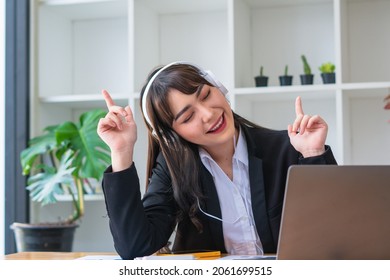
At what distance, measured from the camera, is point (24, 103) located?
343cm

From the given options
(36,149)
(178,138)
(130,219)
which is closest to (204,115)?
(178,138)

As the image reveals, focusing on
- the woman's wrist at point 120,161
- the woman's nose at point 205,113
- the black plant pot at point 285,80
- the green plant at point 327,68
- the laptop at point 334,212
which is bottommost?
the laptop at point 334,212

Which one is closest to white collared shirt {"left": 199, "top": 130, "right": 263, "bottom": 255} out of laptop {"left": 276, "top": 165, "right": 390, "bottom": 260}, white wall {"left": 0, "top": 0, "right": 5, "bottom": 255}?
laptop {"left": 276, "top": 165, "right": 390, "bottom": 260}

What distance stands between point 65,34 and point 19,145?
70 centimetres

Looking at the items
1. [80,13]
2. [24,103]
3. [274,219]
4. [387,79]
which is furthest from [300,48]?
[274,219]

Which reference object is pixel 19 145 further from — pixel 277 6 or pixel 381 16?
pixel 381 16

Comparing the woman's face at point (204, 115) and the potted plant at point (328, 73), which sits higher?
the potted plant at point (328, 73)

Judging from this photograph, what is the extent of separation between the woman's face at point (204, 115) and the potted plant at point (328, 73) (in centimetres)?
130

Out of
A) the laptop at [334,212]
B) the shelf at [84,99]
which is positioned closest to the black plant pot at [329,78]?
the shelf at [84,99]

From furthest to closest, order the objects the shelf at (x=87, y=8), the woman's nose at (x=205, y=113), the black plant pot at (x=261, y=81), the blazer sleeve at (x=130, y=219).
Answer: the shelf at (x=87, y=8) < the black plant pot at (x=261, y=81) < the woman's nose at (x=205, y=113) < the blazer sleeve at (x=130, y=219)

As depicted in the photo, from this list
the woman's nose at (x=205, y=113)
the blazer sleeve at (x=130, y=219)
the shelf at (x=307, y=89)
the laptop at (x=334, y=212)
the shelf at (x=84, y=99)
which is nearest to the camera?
the laptop at (x=334, y=212)

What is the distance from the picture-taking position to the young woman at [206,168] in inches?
74.1

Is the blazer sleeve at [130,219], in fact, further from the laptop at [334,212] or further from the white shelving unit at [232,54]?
the white shelving unit at [232,54]

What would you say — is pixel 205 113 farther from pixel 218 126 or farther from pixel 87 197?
pixel 87 197
